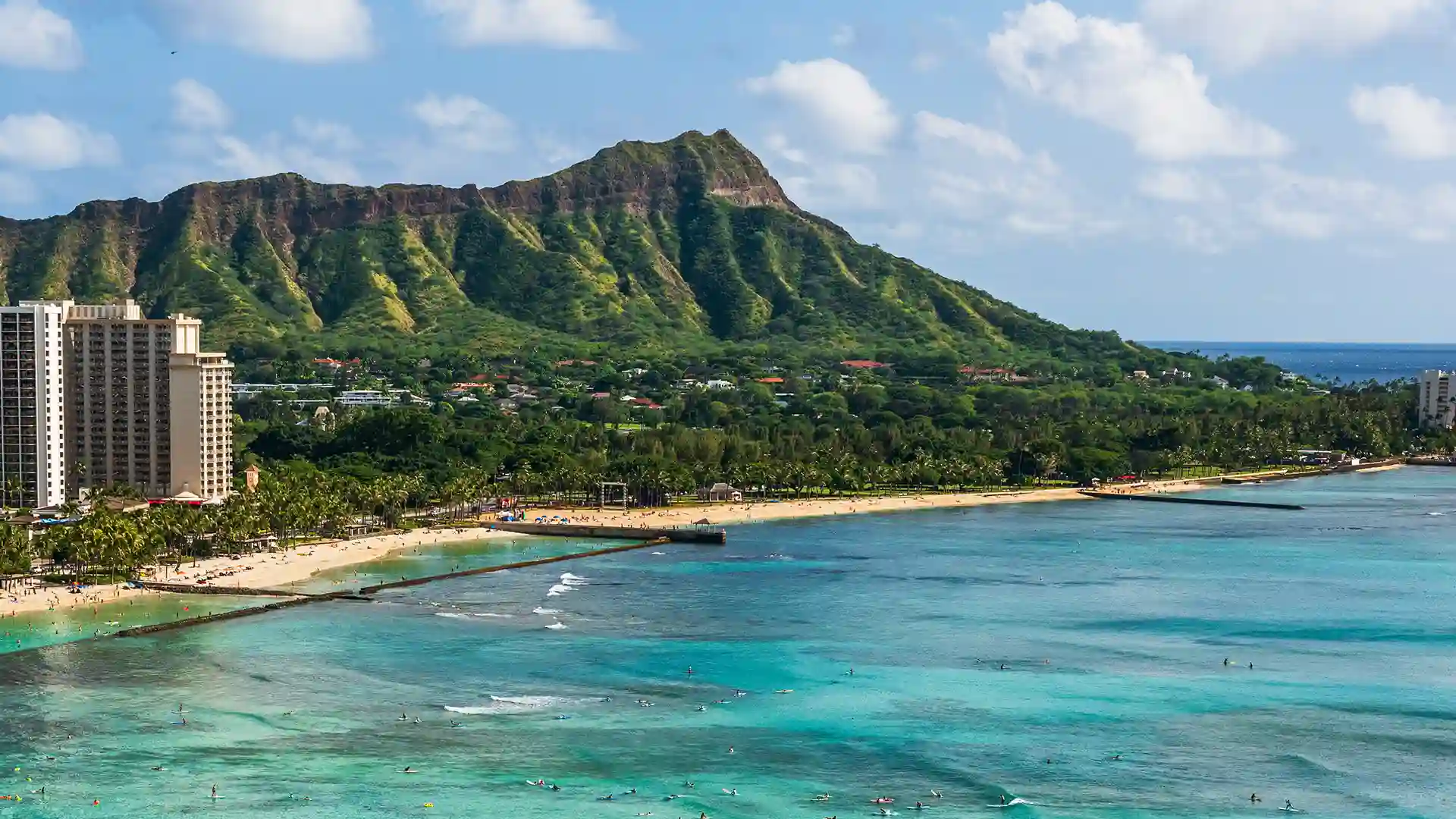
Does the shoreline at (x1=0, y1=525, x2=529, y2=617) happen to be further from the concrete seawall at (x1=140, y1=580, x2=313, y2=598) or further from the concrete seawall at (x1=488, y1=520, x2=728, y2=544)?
the concrete seawall at (x1=488, y1=520, x2=728, y2=544)

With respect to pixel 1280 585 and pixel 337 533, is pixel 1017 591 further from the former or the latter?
pixel 337 533

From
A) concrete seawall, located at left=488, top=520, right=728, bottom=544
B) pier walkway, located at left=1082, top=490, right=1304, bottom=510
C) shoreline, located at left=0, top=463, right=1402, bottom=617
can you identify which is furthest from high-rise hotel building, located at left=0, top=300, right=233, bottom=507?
pier walkway, located at left=1082, top=490, right=1304, bottom=510

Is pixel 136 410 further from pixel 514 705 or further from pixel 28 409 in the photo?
pixel 514 705

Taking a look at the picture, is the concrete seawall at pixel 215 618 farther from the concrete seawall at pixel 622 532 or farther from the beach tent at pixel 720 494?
the beach tent at pixel 720 494

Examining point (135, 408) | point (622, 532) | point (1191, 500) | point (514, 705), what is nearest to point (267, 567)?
point (135, 408)

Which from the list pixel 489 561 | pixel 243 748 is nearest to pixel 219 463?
pixel 489 561
